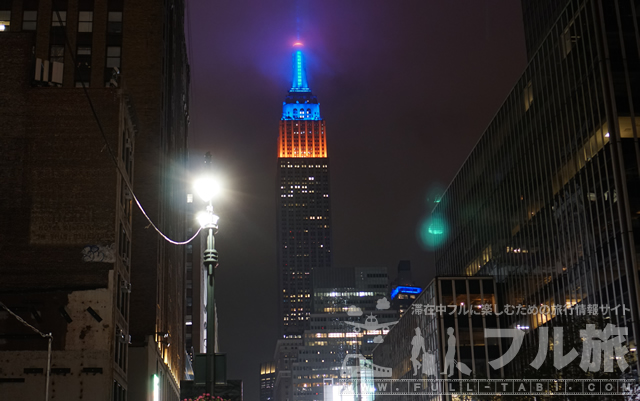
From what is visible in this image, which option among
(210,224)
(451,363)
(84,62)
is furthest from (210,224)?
(451,363)

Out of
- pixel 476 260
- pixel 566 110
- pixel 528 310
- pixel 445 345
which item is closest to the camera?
pixel 566 110

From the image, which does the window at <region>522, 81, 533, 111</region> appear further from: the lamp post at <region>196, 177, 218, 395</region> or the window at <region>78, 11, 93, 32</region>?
the lamp post at <region>196, 177, 218, 395</region>

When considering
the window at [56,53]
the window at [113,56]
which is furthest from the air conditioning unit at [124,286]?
the window at [56,53]

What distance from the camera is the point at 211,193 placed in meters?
21.9

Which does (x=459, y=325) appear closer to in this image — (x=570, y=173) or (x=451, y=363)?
(x=451, y=363)

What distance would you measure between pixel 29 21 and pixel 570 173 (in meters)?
52.2

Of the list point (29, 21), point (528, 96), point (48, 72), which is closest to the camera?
point (48, 72)

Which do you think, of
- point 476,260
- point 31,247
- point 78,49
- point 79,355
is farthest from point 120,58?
point 476,260

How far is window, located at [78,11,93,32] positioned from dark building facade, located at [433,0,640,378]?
4455 cm

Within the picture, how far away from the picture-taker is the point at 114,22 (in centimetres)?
7225

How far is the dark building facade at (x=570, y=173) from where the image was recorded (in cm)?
6644

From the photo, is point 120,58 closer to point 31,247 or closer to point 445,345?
point 31,247

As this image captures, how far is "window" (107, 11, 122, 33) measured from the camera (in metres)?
72.1

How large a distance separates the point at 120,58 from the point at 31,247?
26.1 meters
